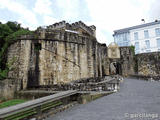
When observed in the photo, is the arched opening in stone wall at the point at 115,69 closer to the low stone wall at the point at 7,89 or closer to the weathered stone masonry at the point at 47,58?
the weathered stone masonry at the point at 47,58

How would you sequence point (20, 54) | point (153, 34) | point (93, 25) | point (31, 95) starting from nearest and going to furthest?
point (31, 95)
point (20, 54)
point (93, 25)
point (153, 34)

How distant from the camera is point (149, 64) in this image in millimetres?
21672

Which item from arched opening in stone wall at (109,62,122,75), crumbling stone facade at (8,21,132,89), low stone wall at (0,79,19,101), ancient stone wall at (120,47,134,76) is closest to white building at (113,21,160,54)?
arched opening in stone wall at (109,62,122,75)

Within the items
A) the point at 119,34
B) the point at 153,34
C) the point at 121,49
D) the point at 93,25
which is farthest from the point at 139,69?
the point at 119,34

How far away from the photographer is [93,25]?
2475cm

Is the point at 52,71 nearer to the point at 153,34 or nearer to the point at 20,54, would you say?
the point at 20,54

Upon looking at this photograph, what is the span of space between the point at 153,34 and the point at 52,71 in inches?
1143

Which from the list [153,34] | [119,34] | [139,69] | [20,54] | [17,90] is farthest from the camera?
[119,34]

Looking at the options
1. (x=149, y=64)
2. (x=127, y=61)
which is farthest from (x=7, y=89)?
(x=149, y=64)

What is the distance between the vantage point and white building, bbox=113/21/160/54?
1214 inches

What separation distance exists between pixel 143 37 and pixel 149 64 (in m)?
13.3

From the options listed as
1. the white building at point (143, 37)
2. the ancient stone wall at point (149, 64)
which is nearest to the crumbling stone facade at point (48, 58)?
the ancient stone wall at point (149, 64)

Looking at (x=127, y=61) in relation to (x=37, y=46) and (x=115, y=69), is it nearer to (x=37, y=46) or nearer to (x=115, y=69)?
(x=115, y=69)

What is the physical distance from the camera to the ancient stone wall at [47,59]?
467 inches
